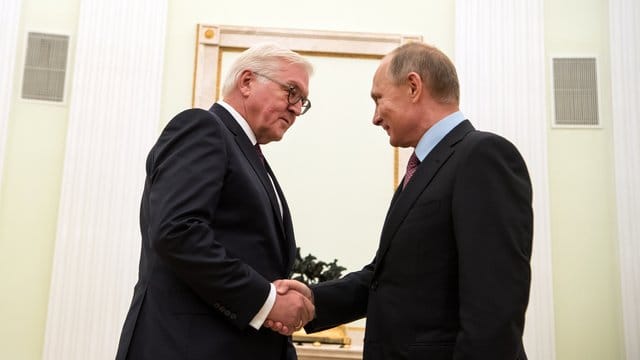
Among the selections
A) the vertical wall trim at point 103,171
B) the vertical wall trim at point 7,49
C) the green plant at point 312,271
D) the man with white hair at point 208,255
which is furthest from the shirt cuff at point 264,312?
the vertical wall trim at point 7,49

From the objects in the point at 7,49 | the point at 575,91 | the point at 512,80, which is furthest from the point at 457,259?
the point at 7,49

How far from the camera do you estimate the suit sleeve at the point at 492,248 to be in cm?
204

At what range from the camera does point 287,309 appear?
8.23ft

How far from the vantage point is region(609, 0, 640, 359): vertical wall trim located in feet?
19.4

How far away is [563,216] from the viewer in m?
6.22

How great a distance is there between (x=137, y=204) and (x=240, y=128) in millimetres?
3622

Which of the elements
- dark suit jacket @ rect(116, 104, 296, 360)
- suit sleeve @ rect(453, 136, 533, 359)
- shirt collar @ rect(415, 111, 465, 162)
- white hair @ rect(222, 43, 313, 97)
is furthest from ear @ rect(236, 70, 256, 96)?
suit sleeve @ rect(453, 136, 533, 359)

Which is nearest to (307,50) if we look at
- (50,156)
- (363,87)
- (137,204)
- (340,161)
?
(363,87)

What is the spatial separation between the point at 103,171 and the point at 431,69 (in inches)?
172

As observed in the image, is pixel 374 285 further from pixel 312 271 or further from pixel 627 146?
pixel 627 146

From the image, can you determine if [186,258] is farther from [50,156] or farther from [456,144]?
[50,156]

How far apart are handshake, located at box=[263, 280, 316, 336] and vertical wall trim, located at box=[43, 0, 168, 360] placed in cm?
375

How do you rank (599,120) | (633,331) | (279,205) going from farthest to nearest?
(599,120) < (633,331) < (279,205)

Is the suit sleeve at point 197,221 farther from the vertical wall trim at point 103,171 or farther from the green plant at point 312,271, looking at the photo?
the vertical wall trim at point 103,171
